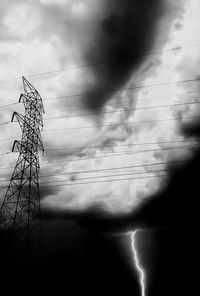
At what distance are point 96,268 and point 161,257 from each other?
94.6 feet

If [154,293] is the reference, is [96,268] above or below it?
above

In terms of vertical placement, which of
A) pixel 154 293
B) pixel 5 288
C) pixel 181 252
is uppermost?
pixel 181 252

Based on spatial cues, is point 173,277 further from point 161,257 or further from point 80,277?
point 80,277

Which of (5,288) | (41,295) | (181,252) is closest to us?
(5,288)

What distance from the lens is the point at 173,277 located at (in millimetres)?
75188

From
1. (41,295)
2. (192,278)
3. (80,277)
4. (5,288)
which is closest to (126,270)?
(80,277)

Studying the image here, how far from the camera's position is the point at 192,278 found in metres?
68.2

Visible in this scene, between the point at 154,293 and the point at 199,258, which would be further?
the point at 199,258

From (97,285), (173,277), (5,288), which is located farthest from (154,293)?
(5,288)

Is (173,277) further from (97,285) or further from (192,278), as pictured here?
(97,285)

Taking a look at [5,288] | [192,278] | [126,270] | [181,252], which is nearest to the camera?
[5,288]

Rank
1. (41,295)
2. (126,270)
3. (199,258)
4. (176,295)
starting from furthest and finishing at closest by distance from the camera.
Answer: (126,270), (199,258), (176,295), (41,295)

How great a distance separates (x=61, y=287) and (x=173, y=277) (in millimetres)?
35862

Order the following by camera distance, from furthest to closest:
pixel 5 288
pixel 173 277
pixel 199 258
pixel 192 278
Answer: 1. pixel 199 258
2. pixel 173 277
3. pixel 192 278
4. pixel 5 288
